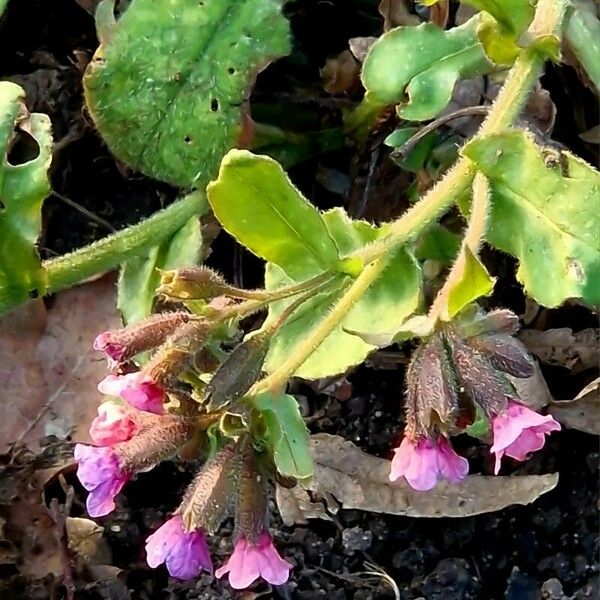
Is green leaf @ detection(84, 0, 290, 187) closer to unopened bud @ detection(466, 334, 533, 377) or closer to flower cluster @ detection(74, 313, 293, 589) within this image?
flower cluster @ detection(74, 313, 293, 589)

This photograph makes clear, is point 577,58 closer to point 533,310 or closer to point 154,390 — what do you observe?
point 533,310

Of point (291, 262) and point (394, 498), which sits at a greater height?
point (291, 262)

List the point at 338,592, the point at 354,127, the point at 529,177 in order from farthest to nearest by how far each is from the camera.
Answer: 1. the point at 354,127
2. the point at 338,592
3. the point at 529,177

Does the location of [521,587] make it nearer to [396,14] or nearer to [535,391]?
[535,391]

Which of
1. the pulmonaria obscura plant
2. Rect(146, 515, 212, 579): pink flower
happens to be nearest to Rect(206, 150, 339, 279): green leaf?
the pulmonaria obscura plant

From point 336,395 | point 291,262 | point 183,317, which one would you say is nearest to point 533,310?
point 336,395

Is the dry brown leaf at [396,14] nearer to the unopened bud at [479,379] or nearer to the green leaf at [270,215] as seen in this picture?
the green leaf at [270,215]

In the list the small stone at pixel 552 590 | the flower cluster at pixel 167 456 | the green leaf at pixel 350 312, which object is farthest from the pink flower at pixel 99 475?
the small stone at pixel 552 590
